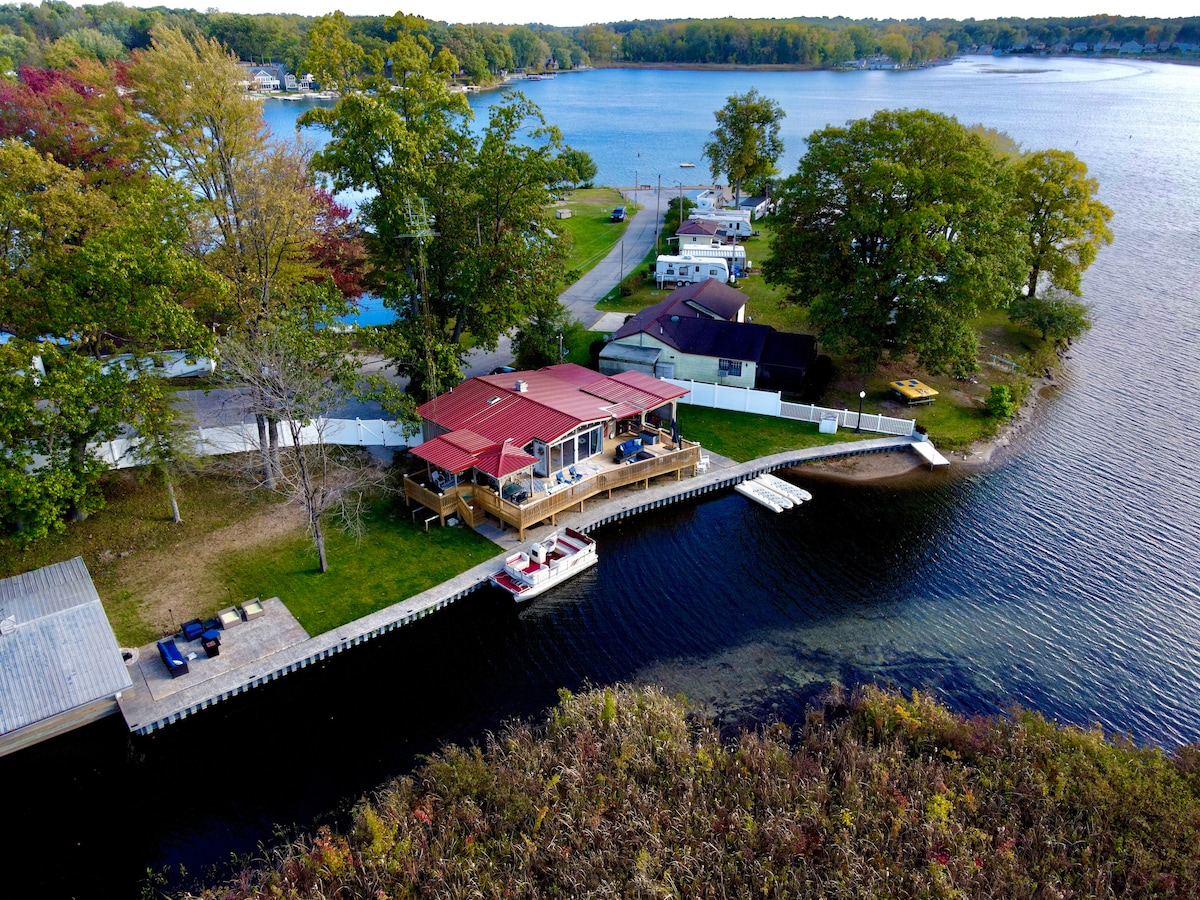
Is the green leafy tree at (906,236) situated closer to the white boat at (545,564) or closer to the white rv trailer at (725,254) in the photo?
the white rv trailer at (725,254)

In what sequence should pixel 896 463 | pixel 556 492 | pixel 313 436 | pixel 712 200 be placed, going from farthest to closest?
pixel 712 200
pixel 896 463
pixel 313 436
pixel 556 492

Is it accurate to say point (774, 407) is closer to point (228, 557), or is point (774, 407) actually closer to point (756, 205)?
point (228, 557)

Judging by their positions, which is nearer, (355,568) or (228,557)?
(355,568)

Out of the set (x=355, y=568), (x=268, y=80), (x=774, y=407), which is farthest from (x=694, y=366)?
(x=268, y=80)

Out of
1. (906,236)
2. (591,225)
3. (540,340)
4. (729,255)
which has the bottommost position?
(591,225)

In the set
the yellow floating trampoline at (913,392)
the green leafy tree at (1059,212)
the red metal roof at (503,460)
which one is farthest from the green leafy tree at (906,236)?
the red metal roof at (503,460)

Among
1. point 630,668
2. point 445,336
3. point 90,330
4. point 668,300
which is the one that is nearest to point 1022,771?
point 630,668

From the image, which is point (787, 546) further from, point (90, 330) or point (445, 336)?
point (90, 330)

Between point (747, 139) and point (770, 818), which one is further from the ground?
point (747, 139)
